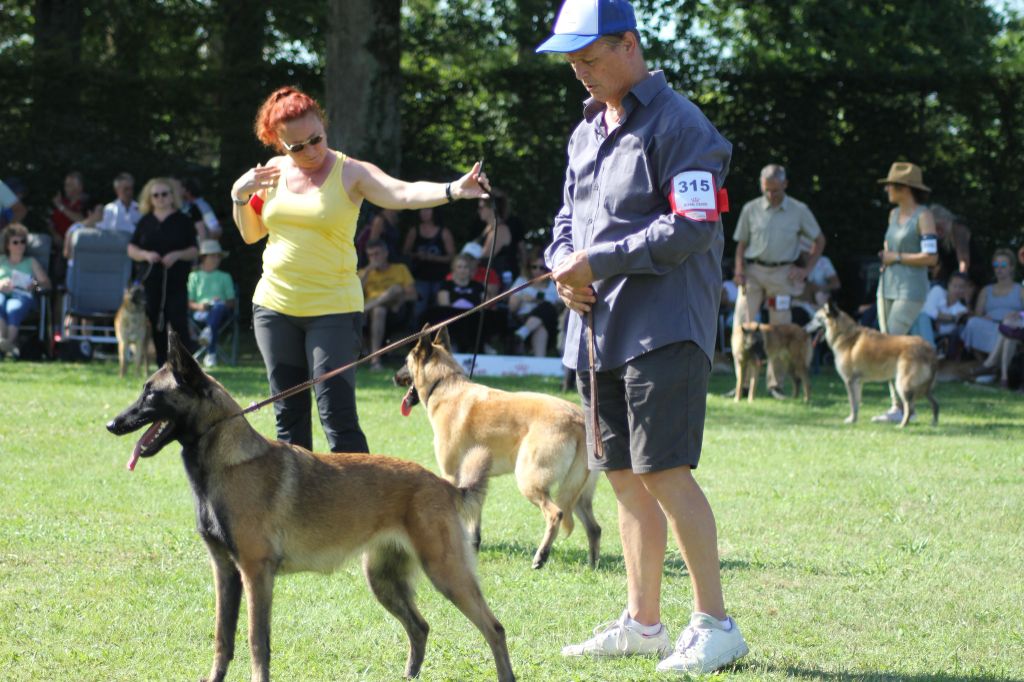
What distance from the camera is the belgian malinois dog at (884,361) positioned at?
11.0 meters

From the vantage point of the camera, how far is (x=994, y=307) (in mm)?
14258

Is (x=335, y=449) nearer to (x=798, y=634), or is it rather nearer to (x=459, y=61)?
(x=798, y=634)

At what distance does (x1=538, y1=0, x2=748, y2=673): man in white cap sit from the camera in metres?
3.87

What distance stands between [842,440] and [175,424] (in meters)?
6.78

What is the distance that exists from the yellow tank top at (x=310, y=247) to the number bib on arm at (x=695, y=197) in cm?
179

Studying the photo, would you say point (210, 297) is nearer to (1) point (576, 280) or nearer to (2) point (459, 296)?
(2) point (459, 296)

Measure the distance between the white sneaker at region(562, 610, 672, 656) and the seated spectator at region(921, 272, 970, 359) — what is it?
10875 millimetres

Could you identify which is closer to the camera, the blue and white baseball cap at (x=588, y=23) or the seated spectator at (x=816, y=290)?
the blue and white baseball cap at (x=588, y=23)

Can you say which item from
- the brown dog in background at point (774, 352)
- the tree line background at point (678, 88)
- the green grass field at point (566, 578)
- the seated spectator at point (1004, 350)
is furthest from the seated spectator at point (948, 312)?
the green grass field at point (566, 578)

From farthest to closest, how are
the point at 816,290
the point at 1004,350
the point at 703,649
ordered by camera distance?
the point at 816,290
the point at 1004,350
the point at 703,649

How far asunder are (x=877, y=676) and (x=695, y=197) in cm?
167

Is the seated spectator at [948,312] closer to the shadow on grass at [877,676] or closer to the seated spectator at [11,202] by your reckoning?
the seated spectator at [11,202]

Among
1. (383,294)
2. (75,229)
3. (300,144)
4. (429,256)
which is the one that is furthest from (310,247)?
(75,229)

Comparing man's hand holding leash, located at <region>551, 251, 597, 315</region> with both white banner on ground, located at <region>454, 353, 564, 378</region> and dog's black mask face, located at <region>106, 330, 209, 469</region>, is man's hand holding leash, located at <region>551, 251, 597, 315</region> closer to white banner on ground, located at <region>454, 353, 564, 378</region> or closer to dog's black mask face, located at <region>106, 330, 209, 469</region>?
dog's black mask face, located at <region>106, 330, 209, 469</region>
